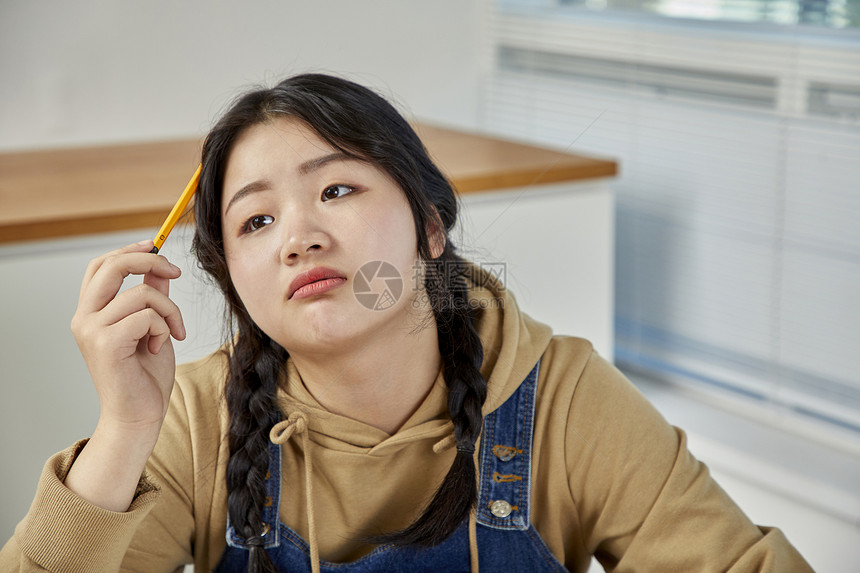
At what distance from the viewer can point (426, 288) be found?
30.5 inches

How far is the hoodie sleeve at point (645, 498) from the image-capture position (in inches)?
29.0

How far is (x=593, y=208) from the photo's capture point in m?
1.30

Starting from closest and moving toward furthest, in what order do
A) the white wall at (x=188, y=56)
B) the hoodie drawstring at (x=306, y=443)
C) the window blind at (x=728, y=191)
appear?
the hoodie drawstring at (x=306, y=443)
the window blind at (x=728, y=191)
the white wall at (x=188, y=56)

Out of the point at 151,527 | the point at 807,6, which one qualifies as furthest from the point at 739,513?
the point at 807,6

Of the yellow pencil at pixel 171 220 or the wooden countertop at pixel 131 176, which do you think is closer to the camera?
the yellow pencil at pixel 171 220

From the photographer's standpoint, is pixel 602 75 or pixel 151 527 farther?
pixel 602 75

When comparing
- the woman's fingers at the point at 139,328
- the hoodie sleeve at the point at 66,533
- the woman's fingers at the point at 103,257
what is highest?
the woman's fingers at the point at 103,257

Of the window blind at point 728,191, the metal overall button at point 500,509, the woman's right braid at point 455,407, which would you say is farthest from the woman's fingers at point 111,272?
the window blind at point 728,191

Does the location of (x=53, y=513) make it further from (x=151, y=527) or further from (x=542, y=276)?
(x=542, y=276)

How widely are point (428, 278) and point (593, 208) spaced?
59cm

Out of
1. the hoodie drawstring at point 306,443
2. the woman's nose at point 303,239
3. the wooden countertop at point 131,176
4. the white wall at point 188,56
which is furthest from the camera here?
the white wall at point 188,56

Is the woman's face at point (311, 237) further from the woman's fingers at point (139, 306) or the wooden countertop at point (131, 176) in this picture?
the wooden countertop at point (131, 176)

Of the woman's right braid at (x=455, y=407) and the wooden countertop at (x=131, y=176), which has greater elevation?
the wooden countertop at (x=131, y=176)

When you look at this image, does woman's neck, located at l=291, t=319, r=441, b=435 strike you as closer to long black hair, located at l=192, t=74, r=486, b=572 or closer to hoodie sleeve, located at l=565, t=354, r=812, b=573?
long black hair, located at l=192, t=74, r=486, b=572
